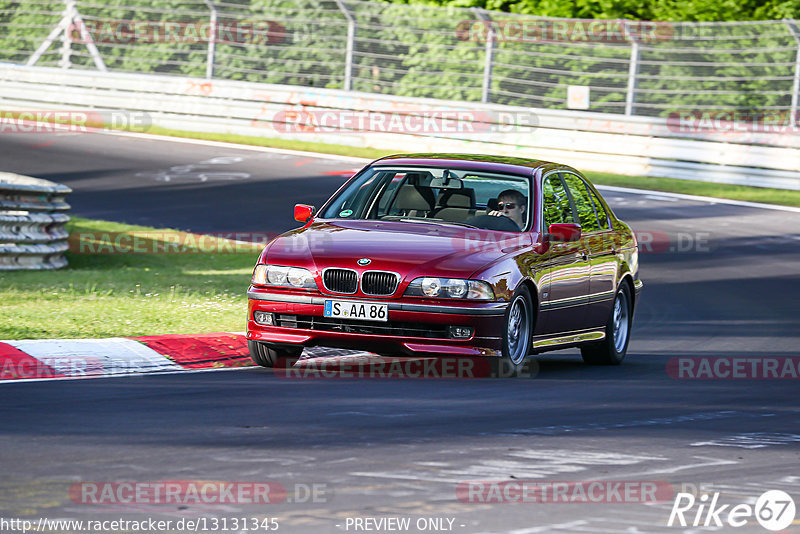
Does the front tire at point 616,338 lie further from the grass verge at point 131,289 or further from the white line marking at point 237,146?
the white line marking at point 237,146

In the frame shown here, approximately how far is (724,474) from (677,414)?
→ 1.85 metres

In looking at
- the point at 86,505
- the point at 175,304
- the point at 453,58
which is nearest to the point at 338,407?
the point at 86,505

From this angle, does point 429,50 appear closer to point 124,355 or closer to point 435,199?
point 435,199

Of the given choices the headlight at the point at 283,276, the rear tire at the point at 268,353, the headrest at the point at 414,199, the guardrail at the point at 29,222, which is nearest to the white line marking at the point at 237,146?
the guardrail at the point at 29,222

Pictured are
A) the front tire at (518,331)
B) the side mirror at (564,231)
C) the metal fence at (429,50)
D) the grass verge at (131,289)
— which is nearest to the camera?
the front tire at (518,331)

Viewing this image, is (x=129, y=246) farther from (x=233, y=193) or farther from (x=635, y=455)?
(x=635, y=455)

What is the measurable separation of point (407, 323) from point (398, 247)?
0.55 metres

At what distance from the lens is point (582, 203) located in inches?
456

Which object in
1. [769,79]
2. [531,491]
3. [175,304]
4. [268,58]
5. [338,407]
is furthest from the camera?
[268,58]

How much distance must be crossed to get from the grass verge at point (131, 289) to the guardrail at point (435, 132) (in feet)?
29.9

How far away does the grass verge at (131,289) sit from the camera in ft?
37.2

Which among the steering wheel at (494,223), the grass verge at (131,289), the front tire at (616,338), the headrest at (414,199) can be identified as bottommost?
the grass verge at (131,289)

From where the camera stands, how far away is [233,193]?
73.6 feet

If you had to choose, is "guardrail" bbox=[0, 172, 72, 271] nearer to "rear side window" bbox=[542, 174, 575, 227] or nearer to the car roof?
the car roof
